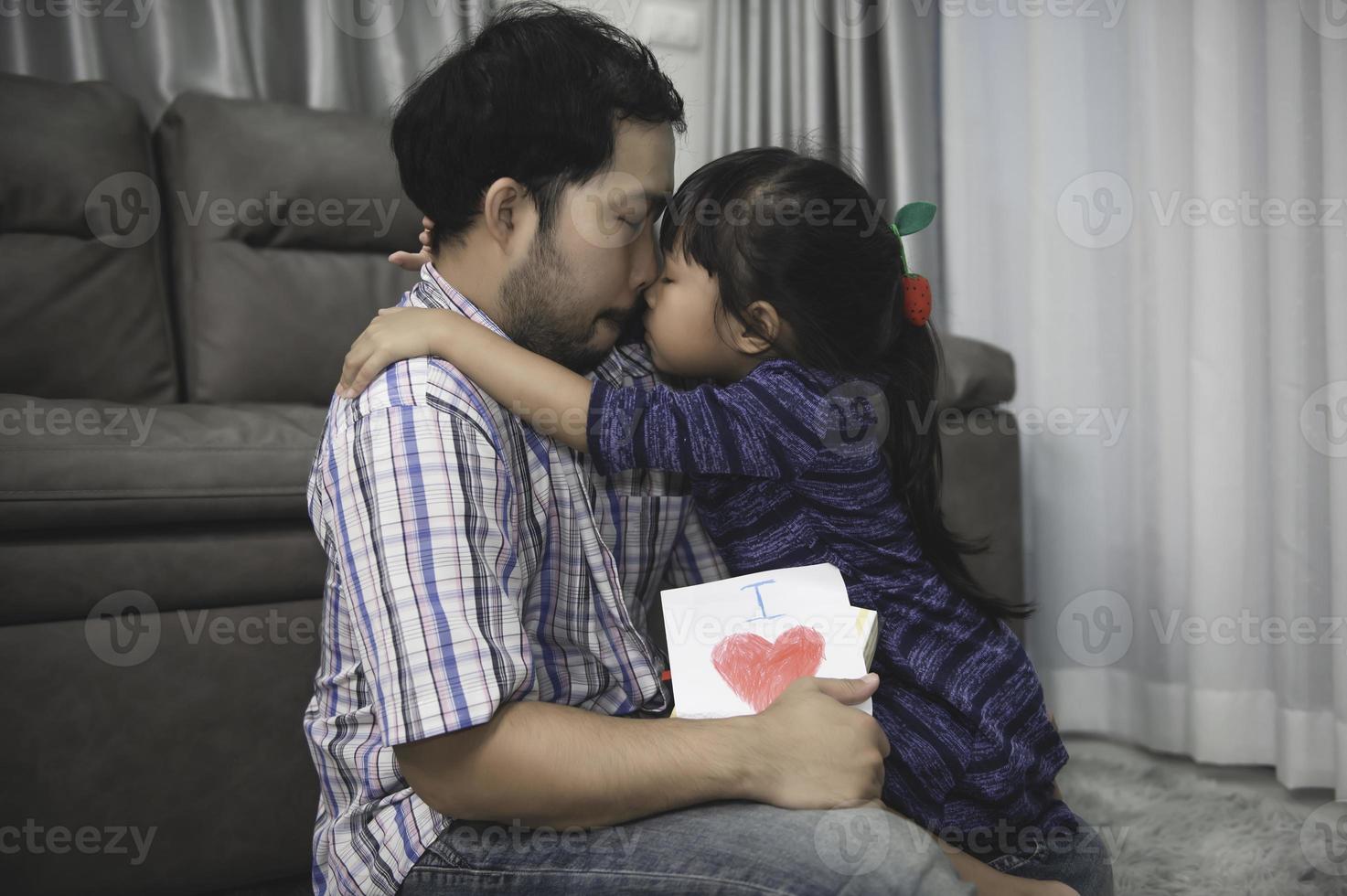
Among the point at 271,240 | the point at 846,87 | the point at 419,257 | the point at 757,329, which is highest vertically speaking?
the point at 846,87

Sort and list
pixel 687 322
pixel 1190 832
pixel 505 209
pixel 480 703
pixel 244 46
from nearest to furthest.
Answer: pixel 480 703, pixel 505 209, pixel 687 322, pixel 1190 832, pixel 244 46

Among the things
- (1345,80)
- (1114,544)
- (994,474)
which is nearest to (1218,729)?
(1114,544)

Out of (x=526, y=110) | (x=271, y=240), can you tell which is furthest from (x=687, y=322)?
(x=271, y=240)

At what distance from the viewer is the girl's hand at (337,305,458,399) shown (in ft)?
2.69

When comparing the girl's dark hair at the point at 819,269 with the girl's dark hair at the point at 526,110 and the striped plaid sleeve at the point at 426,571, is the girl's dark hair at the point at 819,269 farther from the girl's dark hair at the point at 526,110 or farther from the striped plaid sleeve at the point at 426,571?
the striped plaid sleeve at the point at 426,571

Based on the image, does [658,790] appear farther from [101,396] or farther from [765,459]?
[101,396]

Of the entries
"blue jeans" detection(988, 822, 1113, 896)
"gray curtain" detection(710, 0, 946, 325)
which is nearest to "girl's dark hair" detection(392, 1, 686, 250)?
"blue jeans" detection(988, 822, 1113, 896)

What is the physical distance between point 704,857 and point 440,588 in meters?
0.28

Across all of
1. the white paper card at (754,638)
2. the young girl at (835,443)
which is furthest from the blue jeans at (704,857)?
the young girl at (835,443)

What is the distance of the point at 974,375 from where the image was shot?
69.7 inches

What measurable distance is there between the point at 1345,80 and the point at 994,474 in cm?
86

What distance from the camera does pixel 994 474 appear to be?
183 centimetres

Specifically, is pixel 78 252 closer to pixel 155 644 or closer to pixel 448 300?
pixel 155 644

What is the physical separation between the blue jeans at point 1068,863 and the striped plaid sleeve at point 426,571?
594 mm
